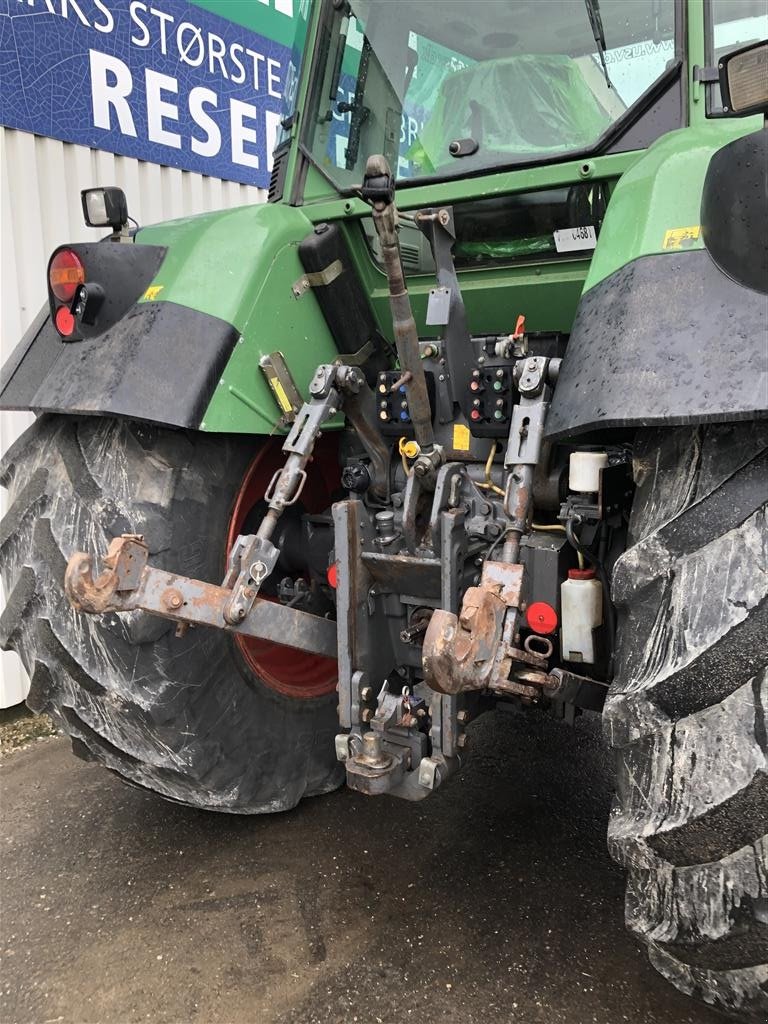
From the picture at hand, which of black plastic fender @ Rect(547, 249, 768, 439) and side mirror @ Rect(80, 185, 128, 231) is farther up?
side mirror @ Rect(80, 185, 128, 231)

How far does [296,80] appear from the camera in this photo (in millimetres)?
2764

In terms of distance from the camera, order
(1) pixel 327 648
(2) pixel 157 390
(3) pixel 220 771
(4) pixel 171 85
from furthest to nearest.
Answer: (4) pixel 171 85 → (3) pixel 220 771 → (1) pixel 327 648 → (2) pixel 157 390

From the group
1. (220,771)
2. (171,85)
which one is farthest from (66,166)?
(220,771)

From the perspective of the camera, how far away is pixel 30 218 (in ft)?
12.0

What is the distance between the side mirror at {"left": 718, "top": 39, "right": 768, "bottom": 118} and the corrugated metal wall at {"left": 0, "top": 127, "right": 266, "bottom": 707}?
3110 mm

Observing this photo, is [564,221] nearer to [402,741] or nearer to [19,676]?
[402,741]

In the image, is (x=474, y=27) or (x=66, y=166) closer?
(x=474, y=27)

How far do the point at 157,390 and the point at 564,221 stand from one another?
1.14 meters

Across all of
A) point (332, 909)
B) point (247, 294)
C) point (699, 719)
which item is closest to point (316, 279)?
point (247, 294)

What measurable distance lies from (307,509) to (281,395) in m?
0.63

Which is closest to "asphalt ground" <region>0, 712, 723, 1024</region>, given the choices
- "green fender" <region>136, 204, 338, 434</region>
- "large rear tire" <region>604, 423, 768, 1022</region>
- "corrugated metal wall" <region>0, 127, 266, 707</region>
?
"large rear tire" <region>604, 423, 768, 1022</region>

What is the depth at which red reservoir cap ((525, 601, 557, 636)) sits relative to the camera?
1.89 metres

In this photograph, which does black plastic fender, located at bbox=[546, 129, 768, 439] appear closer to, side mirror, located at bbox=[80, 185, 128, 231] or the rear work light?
the rear work light

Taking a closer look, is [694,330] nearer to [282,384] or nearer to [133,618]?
[282,384]
